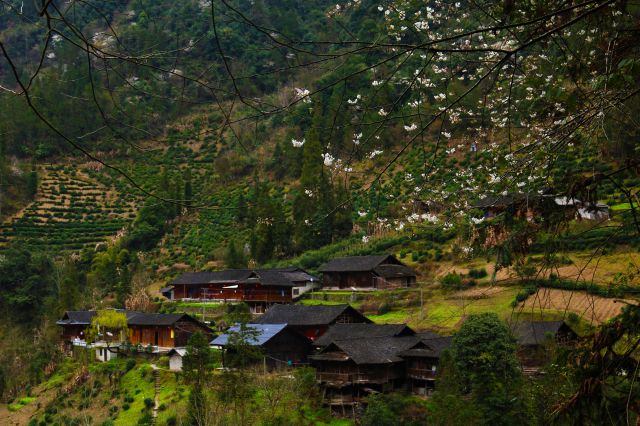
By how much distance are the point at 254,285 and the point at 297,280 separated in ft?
8.81

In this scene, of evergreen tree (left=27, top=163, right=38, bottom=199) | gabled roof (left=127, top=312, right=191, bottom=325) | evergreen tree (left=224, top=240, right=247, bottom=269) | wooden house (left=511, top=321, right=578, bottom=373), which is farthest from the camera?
evergreen tree (left=27, top=163, right=38, bottom=199)

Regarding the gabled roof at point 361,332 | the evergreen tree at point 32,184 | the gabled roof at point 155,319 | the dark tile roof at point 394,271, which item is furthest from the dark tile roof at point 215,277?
the evergreen tree at point 32,184

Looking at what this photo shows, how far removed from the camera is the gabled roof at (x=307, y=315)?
32.5 m

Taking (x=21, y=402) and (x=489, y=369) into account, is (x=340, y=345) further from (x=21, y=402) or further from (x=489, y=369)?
(x=21, y=402)

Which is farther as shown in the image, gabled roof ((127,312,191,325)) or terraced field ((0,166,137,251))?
terraced field ((0,166,137,251))

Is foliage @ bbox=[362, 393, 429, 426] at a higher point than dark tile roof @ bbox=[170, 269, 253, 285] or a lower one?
lower

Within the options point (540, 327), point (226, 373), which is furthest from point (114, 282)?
point (540, 327)

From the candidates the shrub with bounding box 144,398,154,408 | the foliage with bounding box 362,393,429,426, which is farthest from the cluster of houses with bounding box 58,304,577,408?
the foliage with bounding box 362,393,429,426

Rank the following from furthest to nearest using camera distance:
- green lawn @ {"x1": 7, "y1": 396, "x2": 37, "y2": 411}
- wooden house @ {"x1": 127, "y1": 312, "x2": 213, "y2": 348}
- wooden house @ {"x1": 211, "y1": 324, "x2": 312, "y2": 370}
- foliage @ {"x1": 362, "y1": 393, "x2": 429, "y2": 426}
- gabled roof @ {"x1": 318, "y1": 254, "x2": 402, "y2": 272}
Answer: gabled roof @ {"x1": 318, "y1": 254, "x2": 402, "y2": 272} < wooden house @ {"x1": 127, "y1": 312, "x2": 213, "y2": 348} < green lawn @ {"x1": 7, "y1": 396, "x2": 37, "y2": 411} < wooden house @ {"x1": 211, "y1": 324, "x2": 312, "y2": 370} < foliage @ {"x1": 362, "y1": 393, "x2": 429, "y2": 426}

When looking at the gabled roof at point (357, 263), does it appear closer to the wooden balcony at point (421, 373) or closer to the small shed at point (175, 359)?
the small shed at point (175, 359)

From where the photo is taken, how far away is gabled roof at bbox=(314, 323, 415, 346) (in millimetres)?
28312

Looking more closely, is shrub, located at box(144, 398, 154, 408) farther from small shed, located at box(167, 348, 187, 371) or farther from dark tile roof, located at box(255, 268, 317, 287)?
dark tile roof, located at box(255, 268, 317, 287)

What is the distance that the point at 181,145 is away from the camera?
279 ft

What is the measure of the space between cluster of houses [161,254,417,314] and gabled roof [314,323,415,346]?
31.3 feet
